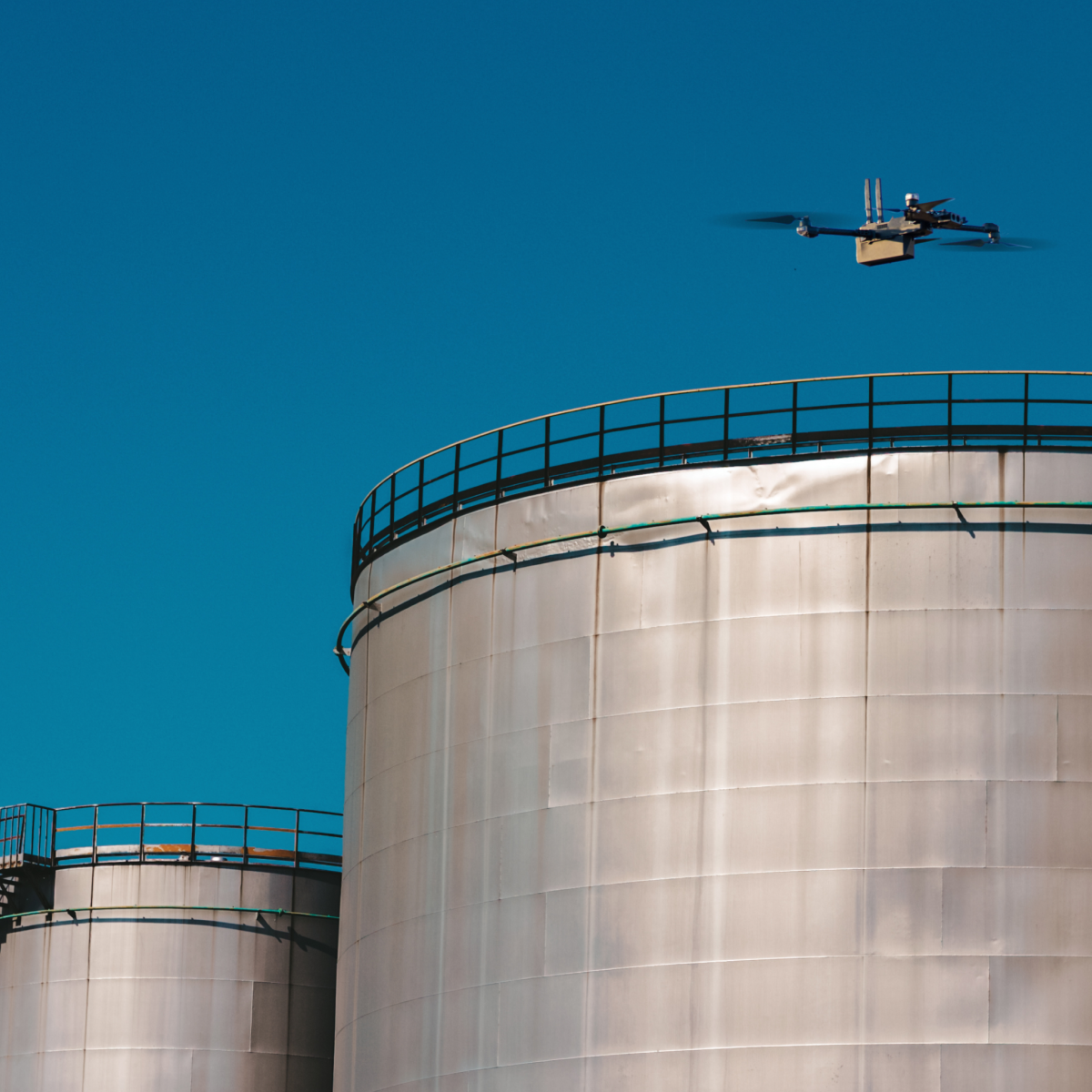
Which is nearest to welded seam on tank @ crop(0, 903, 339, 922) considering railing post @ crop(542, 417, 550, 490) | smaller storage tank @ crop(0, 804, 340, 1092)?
smaller storage tank @ crop(0, 804, 340, 1092)

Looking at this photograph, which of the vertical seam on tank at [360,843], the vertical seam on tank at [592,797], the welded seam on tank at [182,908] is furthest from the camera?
the welded seam on tank at [182,908]

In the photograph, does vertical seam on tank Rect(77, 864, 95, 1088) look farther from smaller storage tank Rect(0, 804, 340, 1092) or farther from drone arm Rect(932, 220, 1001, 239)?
drone arm Rect(932, 220, 1001, 239)

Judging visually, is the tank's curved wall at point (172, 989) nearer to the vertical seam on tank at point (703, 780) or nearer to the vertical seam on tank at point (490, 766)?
the vertical seam on tank at point (490, 766)

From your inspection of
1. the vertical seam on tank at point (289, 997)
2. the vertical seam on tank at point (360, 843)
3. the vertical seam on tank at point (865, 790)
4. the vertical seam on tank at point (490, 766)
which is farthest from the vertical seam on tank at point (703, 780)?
the vertical seam on tank at point (289, 997)

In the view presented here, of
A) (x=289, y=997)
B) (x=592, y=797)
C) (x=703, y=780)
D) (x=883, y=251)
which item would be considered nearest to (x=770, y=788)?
(x=703, y=780)

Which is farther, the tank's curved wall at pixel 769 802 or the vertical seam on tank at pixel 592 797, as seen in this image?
the vertical seam on tank at pixel 592 797

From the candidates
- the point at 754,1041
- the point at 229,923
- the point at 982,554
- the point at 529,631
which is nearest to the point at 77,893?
the point at 229,923

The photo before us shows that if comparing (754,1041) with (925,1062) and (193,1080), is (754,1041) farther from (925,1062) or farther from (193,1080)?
(193,1080)
